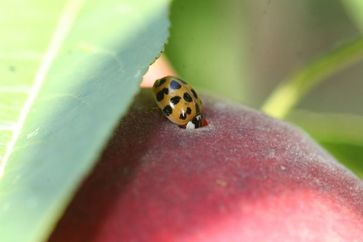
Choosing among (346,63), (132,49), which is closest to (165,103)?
(132,49)

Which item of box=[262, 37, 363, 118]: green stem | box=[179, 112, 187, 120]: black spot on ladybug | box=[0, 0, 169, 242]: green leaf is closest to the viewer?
box=[0, 0, 169, 242]: green leaf

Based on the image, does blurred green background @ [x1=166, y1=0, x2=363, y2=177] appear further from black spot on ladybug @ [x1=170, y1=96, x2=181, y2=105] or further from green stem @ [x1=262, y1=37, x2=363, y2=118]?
black spot on ladybug @ [x1=170, y1=96, x2=181, y2=105]

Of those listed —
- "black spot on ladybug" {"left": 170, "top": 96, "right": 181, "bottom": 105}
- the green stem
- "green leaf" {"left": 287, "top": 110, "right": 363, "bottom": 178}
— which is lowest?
"green leaf" {"left": 287, "top": 110, "right": 363, "bottom": 178}

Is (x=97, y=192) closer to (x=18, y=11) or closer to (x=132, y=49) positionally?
(x=132, y=49)

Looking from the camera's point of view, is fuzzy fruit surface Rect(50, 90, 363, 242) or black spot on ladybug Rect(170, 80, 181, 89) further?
black spot on ladybug Rect(170, 80, 181, 89)

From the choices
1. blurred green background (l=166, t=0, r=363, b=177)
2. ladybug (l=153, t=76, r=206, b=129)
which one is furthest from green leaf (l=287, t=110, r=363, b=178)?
ladybug (l=153, t=76, r=206, b=129)

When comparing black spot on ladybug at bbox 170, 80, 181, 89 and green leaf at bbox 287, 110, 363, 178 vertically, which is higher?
black spot on ladybug at bbox 170, 80, 181, 89

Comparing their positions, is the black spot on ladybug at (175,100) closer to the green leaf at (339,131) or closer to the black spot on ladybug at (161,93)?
the black spot on ladybug at (161,93)
